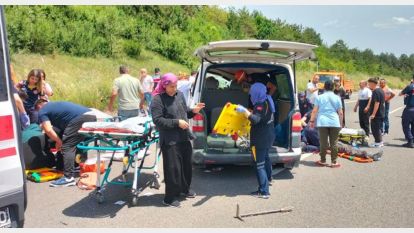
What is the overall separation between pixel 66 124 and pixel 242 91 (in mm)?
3285

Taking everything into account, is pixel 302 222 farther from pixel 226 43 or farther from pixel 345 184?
pixel 226 43

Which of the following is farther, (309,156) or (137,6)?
(137,6)

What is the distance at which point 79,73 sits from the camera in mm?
17453

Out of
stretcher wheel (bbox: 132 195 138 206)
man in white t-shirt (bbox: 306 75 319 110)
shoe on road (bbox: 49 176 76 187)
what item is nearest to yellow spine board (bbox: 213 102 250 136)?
stretcher wheel (bbox: 132 195 138 206)

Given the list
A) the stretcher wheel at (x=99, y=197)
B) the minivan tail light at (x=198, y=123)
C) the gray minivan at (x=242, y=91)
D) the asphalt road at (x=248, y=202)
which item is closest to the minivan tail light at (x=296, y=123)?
the gray minivan at (x=242, y=91)

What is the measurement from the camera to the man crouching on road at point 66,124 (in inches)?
251

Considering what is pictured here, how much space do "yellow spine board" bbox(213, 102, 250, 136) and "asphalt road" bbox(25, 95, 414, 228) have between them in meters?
0.89

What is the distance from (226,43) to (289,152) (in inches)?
82.9

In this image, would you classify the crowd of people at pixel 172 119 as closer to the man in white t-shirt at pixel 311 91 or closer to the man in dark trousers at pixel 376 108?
the man in dark trousers at pixel 376 108

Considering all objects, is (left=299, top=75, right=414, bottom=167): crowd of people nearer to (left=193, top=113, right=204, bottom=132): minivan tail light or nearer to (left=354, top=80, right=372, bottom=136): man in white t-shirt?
(left=354, top=80, right=372, bottom=136): man in white t-shirt

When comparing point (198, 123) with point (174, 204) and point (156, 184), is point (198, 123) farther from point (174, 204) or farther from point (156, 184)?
point (174, 204)

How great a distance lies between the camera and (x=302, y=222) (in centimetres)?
492

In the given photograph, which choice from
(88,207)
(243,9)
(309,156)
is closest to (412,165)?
(309,156)

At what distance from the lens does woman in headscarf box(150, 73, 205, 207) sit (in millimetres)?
5371
